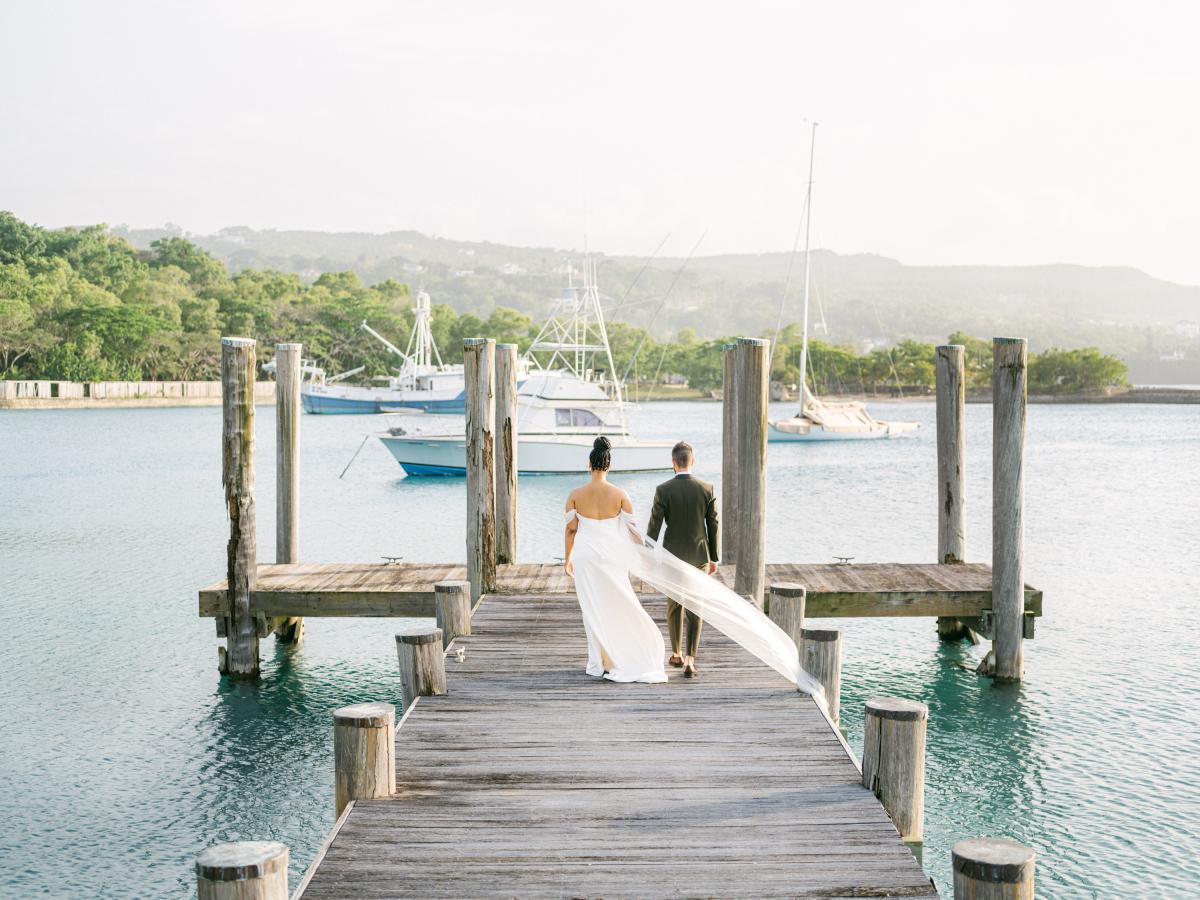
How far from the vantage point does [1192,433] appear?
3278 inches

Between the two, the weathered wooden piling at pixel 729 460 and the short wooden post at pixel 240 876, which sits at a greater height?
the weathered wooden piling at pixel 729 460

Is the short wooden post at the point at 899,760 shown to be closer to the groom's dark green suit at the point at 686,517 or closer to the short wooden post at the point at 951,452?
the groom's dark green suit at the point at 686,517

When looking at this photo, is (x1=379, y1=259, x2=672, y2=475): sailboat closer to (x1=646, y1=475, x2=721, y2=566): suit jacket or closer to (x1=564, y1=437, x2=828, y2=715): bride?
(x1=646, y1=475, x2=721, y2=566): suit jacket

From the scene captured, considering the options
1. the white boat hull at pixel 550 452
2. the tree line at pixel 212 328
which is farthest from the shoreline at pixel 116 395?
the white boat hull at pixel 550 452

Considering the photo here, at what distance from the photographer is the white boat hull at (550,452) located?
39.7 metres

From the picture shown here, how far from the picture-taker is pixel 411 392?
96.6 m

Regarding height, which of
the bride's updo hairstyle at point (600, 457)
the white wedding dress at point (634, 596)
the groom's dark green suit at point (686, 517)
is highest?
the bride's updo hairstyle at point (600, 457)

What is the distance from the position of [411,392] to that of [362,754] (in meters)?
92.1

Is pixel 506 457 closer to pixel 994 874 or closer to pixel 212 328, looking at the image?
pixel 994 874

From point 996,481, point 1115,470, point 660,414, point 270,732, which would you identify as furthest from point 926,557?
point 660,414

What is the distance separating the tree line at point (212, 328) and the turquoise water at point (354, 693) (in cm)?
4868

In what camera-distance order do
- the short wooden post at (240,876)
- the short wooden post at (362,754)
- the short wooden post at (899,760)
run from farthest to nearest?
the short wooden post at (899,760) < the short wooden post at (362,754) < the short wooden post at (240,876)

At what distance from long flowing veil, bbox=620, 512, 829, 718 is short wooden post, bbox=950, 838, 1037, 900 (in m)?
3.60

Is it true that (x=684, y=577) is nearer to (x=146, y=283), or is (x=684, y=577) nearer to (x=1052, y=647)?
(x=1052, y=647)
